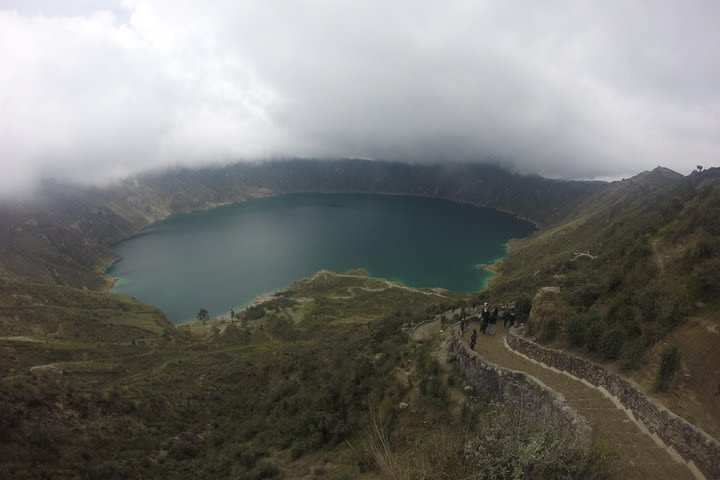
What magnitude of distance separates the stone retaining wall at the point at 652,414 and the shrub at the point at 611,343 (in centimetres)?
108

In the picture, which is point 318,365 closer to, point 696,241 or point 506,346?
point 506,346

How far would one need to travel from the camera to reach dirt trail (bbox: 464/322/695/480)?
10328 mm

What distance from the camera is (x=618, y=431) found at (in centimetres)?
1206

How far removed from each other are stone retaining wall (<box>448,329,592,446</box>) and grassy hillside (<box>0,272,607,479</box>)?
91cm

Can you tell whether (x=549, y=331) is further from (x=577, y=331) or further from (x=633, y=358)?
(x=633, y=358)

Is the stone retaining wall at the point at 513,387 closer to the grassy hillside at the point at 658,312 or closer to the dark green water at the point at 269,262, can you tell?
the grassy hillside at the point at 658,312

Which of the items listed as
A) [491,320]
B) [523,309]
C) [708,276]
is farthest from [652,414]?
[523,309]

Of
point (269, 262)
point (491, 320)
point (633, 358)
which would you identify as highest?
point (633, 358)

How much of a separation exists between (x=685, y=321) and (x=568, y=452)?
34.5 ft

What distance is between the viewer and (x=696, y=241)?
1728cm

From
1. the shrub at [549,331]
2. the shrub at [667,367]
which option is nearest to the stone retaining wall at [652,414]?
the shrub at [667,367]

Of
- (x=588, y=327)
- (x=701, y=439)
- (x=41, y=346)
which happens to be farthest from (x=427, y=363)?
(x=41, y=346)

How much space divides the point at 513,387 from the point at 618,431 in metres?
4.14

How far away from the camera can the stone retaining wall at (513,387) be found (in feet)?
40.3
